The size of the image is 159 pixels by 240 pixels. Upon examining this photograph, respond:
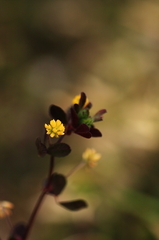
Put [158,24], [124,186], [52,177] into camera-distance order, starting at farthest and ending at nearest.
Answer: [158,24] → [124,186] → [52,177]

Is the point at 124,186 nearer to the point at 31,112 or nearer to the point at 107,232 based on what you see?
the point at 107,232

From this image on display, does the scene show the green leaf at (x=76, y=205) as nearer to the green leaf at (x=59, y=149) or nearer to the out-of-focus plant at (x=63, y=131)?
the out-of-focus plant at (x=63, y=131)

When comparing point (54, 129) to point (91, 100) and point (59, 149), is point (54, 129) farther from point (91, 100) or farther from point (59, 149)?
point (91, 100)

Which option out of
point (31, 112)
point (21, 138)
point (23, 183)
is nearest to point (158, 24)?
point (31, 112)

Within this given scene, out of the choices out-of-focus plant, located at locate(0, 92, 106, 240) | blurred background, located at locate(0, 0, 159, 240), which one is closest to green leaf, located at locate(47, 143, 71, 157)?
out-of-focus plant, located at locate(0, 92, 106, 240)

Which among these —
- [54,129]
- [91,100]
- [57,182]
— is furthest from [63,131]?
[91,100]

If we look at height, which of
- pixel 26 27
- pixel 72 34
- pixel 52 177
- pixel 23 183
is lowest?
pixel 52 177
